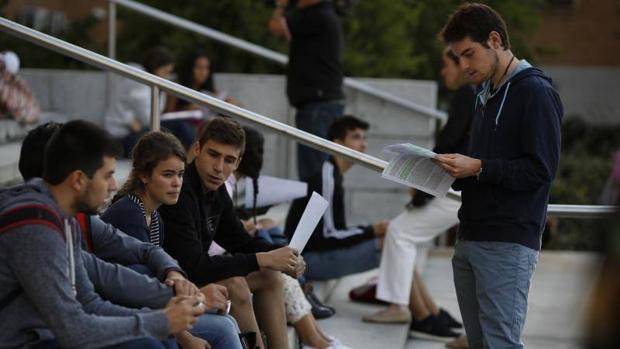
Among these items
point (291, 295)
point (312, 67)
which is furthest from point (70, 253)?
point (312, 67)

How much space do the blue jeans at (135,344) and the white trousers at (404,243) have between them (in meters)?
3.10

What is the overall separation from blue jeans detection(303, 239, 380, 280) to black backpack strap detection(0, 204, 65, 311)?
10.6ft

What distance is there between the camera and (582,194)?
42.9 feet

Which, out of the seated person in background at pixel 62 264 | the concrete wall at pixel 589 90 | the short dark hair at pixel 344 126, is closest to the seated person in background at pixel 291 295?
the short dark hair at pixel 344 126

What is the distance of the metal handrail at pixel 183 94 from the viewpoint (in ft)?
16.7

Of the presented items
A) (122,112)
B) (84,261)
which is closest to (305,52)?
(122,112)

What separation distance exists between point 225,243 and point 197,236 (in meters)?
0.45

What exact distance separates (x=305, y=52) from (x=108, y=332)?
182 inches

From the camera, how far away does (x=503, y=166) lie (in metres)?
4.12

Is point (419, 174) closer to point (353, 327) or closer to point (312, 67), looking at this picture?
point (353, 327)

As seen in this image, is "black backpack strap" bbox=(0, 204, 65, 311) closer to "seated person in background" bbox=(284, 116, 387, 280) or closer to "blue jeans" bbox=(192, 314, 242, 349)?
"blue jeans" bbox=(192, 314, 242, 349)

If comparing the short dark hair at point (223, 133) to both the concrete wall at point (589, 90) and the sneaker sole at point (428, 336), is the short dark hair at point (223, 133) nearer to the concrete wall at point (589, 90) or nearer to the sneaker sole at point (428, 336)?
the sneaker sole at point (428, 336)

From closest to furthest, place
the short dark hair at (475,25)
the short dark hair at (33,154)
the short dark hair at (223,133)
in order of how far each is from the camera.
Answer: the short dark hair at (33,154)
the short dark hair at (475,25)
the short dark hair at (223,133)

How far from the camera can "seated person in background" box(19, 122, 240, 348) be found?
388 centimetres
